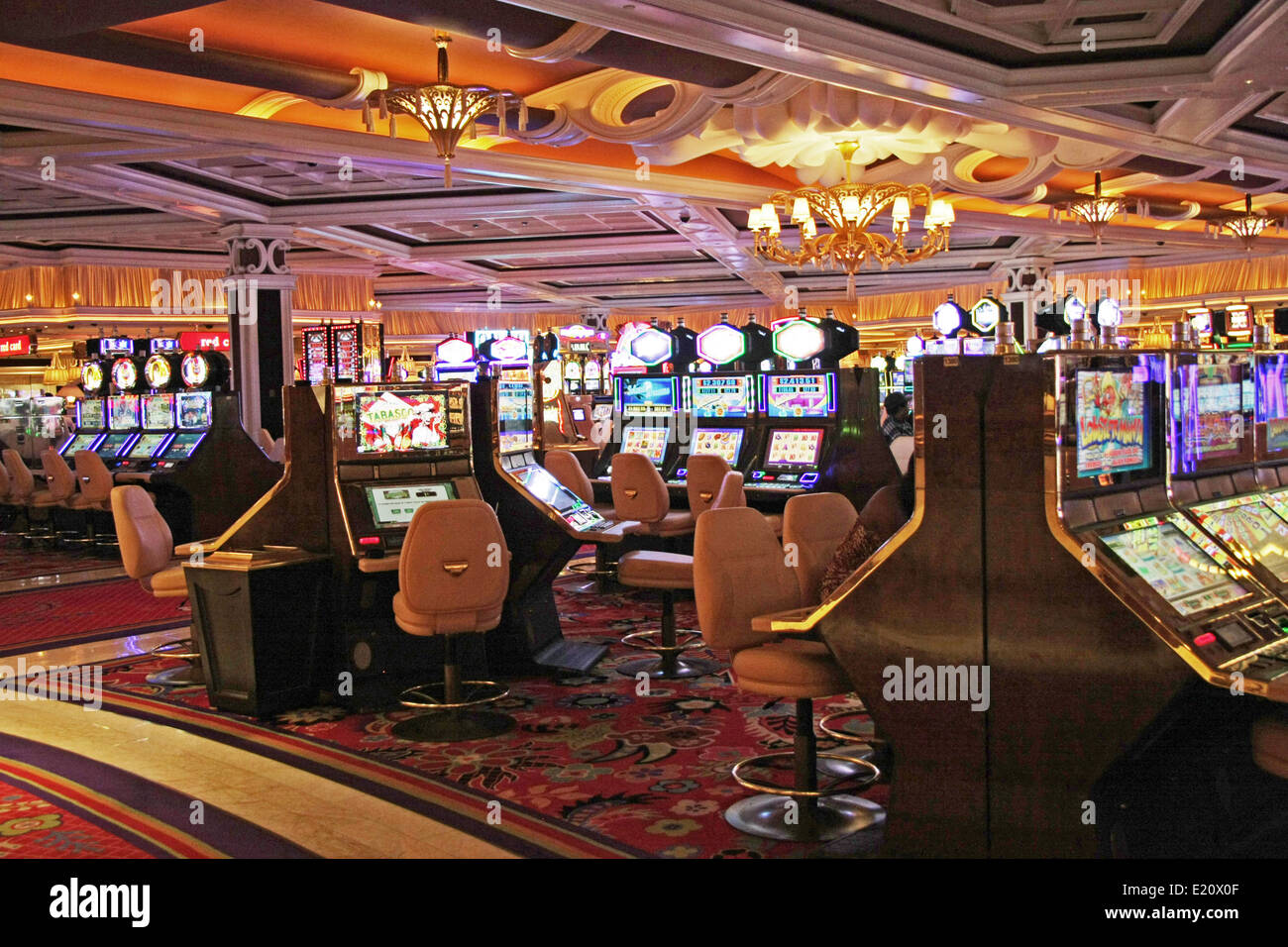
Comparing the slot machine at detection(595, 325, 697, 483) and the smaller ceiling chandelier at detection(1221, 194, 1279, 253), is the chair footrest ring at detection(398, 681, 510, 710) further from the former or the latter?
the smaller ceiling chandelier at detection(1221, 194, 1279, 253)

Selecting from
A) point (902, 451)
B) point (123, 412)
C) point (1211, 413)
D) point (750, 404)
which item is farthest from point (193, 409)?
point (1211, 413)

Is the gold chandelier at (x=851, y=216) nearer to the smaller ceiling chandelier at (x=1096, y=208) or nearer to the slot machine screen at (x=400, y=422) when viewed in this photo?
the smaller ceiling chandelier at (x=1096, y=208)

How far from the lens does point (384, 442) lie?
4.92 meters

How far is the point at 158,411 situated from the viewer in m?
10.5

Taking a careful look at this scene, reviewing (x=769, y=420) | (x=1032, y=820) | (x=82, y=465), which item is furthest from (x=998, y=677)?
(x=82, y=465)

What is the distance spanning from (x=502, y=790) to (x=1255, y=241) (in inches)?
562

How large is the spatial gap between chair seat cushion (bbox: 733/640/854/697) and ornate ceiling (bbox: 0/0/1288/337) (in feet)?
10.0

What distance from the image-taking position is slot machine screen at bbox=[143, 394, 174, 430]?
10.4 m

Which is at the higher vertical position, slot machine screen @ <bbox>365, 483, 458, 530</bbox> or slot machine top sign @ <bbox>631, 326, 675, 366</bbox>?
slot machine top sign @ <bbox>631, 326, 675, 366</bbox>

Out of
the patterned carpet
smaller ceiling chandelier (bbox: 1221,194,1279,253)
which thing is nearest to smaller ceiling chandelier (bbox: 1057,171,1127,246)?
smaller ceiling chandelier (bbox: 1221,194,1279,253)

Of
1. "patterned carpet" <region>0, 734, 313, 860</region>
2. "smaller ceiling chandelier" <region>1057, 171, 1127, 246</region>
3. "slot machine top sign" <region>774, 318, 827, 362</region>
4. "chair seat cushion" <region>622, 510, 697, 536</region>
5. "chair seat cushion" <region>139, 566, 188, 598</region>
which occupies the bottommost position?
"patterned carpet" <region>0, 734, 313, 860</region>

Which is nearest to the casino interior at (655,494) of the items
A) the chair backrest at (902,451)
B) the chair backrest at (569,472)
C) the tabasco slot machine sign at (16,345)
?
the chair backrest at (569,472)

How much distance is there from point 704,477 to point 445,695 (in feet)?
7.83
